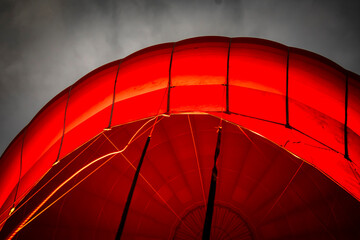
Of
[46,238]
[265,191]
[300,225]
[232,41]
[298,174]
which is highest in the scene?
[232,41]

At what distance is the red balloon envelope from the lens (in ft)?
6.86

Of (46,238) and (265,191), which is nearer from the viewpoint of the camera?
(46,238)

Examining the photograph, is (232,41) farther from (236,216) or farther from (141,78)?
(236,216)

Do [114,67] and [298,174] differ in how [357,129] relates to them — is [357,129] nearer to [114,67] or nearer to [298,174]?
[298,174]

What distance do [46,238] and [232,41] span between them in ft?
11.2

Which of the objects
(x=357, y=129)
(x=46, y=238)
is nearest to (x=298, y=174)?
(x=357, y=129)

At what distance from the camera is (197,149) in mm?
3689

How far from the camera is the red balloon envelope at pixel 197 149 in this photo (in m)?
2.09

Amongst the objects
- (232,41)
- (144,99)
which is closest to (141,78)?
(144,99)

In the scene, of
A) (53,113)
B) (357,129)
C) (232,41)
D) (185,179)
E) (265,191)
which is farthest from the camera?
(185,179)

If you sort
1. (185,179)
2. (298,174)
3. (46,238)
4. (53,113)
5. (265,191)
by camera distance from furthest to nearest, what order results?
1. (185,179)
2. (265,191)
3. (298,174)
4. (46,238)
5. (53,113)

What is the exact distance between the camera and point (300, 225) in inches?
131

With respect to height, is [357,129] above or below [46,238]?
above

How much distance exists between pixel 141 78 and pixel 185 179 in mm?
2174
